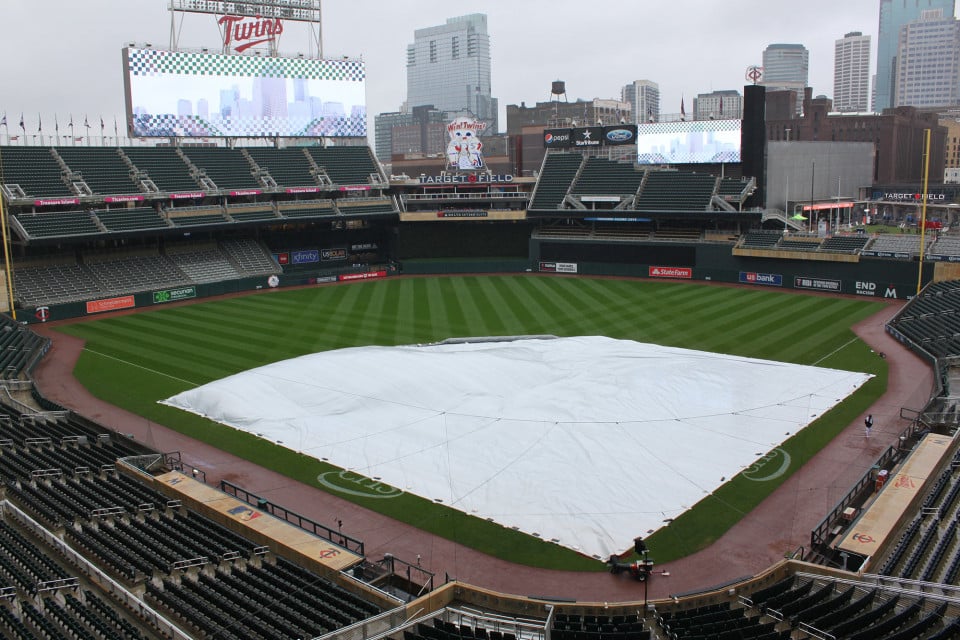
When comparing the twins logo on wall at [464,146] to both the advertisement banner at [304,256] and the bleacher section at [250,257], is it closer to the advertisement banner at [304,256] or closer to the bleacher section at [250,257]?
the advertisement banner at [304,256]

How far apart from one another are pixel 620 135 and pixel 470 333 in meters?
34.3

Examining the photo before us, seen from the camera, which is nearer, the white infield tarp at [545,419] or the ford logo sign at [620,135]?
the white infield tarp at [545,419]

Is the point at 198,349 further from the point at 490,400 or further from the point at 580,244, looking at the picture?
the point at 580,244

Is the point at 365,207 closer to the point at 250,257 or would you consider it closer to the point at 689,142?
the point at 250,257

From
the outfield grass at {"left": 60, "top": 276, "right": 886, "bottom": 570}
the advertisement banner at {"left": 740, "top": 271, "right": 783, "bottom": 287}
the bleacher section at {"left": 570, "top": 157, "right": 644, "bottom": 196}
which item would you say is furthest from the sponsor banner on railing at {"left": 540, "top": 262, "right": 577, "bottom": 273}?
the advertisement banner at {"left": 740, "top": 271, "right": 783, "bottom": 287}

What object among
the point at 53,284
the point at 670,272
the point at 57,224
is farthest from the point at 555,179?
the point at 53,284

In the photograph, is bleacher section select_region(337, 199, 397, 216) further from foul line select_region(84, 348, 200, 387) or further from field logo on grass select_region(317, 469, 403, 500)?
field logo on grass select_region(317, 469, 403, 500)

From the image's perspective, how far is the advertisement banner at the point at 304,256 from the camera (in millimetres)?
64125

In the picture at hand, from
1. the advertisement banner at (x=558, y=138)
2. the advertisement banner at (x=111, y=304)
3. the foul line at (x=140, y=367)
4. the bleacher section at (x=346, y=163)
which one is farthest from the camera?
the advertisement banner at (x=558, y=138)

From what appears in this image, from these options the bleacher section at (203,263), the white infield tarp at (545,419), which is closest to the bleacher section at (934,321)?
the white infield tarp at (545,419)

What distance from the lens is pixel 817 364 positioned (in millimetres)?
32062

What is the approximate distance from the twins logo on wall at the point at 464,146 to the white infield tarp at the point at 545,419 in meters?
40.4

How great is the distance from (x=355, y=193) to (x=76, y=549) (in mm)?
53049

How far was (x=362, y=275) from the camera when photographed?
6109cm
